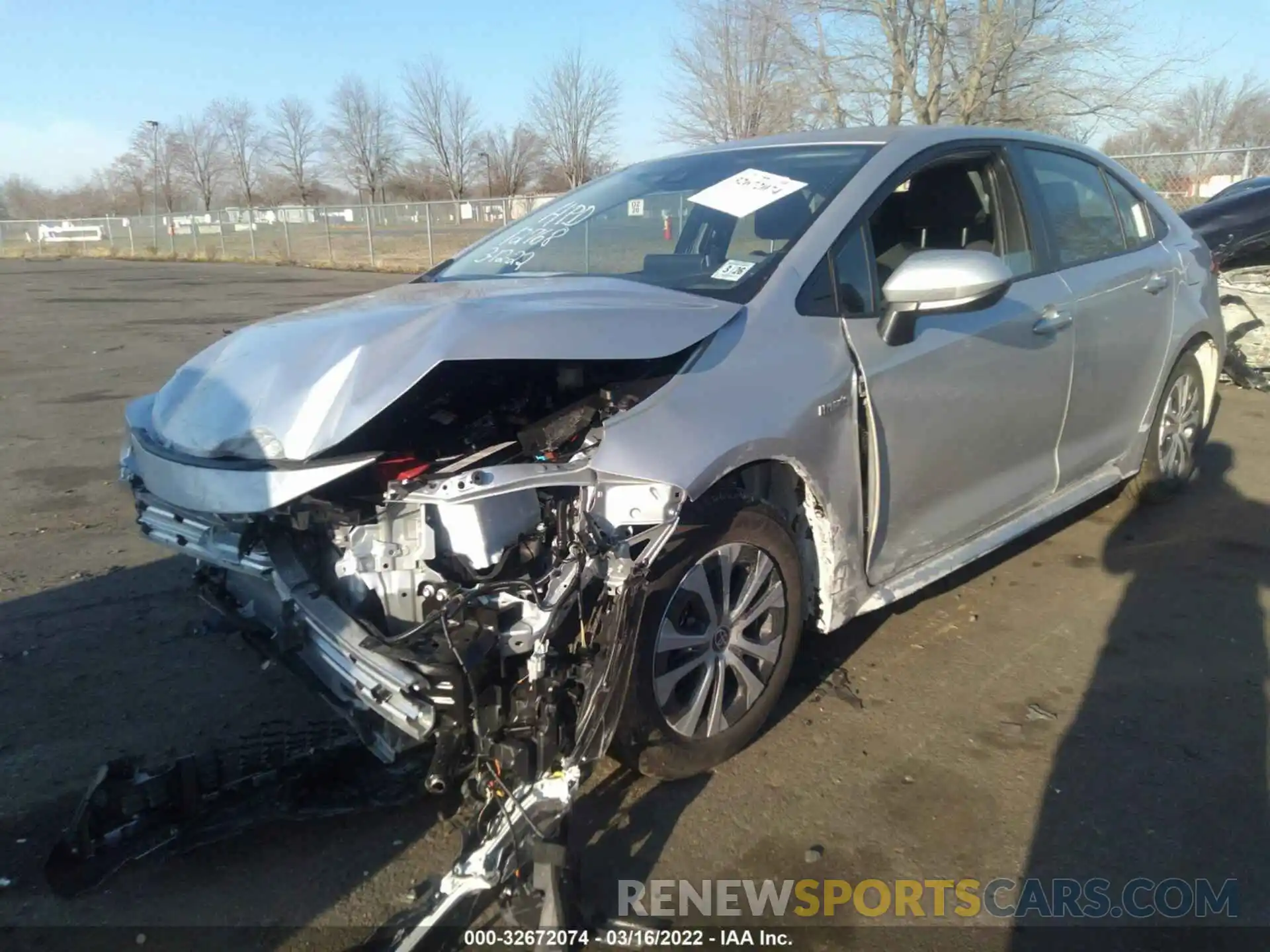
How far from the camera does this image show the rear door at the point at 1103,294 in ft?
13.1

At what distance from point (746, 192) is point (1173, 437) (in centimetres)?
303

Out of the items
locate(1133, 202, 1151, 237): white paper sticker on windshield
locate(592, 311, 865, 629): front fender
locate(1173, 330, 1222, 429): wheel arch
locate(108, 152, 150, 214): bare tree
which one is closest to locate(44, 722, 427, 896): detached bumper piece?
locate(592, 311, 865, 629): front fender

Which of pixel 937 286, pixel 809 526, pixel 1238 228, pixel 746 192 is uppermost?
pixel 746 192

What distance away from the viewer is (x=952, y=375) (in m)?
3.31

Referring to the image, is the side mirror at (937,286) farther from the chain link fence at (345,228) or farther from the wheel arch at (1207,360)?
the chain link fence at (345,228)

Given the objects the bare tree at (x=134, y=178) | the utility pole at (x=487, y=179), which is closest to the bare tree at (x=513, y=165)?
the utility pole at (x=487, y=179)

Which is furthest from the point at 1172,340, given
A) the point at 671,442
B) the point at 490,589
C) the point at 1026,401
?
the point at 490,589

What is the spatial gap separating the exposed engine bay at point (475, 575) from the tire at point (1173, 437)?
3.31 metres

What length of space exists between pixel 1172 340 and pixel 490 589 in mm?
3849

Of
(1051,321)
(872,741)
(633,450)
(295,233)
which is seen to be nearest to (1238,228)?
(1051,321)

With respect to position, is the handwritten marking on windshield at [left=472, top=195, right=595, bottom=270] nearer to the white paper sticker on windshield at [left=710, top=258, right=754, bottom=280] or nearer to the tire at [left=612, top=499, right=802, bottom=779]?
the white paper sticker on windshield at [left=710, top=258, right=754, bottom=280]

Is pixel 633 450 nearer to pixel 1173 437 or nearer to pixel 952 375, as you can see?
pixel 952 375

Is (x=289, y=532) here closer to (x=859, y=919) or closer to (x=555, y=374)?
(x=555, y=374)

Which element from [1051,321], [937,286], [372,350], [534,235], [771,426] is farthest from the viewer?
[534,235]
